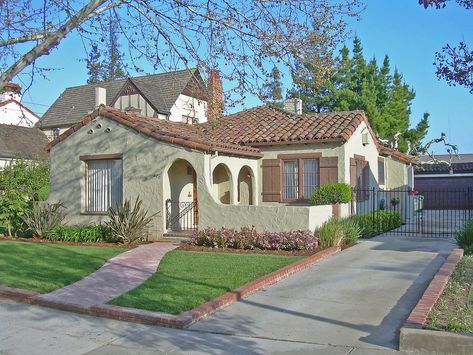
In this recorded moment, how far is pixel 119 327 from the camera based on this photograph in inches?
281

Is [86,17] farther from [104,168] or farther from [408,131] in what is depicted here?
[408,131]

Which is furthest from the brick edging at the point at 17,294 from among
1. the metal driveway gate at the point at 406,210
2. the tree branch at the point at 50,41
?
the metal driveway gate at the point at 406,210

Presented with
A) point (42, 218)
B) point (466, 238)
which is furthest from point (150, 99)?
point (466, 238)

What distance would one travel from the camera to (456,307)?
704 cm

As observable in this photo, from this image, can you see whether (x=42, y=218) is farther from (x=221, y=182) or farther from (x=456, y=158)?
(x=456, y=158)

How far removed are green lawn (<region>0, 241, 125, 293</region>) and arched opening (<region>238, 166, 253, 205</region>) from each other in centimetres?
649

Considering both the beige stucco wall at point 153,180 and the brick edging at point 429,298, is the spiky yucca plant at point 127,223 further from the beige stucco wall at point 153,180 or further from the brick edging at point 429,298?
the brick edging at point 429,298

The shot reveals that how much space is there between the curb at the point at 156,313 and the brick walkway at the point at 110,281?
5cm

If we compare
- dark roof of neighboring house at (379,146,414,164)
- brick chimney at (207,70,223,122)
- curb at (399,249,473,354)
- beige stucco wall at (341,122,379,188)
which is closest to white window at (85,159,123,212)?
beige stucco wall at (341,122,379,188)

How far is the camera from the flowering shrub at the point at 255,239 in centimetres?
1299

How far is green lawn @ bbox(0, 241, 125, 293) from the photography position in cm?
962

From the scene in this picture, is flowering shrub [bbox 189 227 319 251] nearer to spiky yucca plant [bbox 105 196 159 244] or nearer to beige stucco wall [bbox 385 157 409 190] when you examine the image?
spiky yucca plant [bbox 105 196 159 244]

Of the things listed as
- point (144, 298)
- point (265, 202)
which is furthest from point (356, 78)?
point (144, 298)

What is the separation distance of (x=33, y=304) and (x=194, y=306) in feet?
9.09
